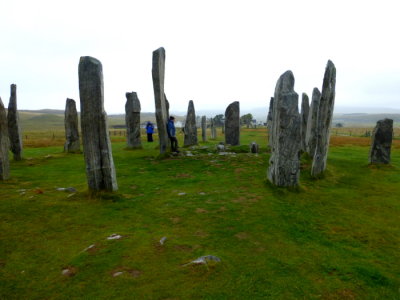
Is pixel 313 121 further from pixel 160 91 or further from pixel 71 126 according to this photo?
pixel 71 126

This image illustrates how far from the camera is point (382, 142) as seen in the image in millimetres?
15430

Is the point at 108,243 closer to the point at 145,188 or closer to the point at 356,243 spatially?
the point at 145,188

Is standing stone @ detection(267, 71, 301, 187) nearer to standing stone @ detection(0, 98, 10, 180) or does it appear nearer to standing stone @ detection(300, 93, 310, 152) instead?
standing stone @ detection(300, 93, 310, 152)

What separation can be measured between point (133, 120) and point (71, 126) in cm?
447

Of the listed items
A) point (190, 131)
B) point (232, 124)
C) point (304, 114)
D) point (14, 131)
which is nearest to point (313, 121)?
point (304, 114)

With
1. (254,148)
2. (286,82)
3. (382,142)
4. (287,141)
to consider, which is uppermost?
(286,82)

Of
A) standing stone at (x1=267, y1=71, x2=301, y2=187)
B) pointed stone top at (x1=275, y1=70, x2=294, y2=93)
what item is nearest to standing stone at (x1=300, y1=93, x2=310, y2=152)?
pointed stone top at (x1=275, y1=70, x2=294, y2=93)

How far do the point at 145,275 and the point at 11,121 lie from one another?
53.2 feet

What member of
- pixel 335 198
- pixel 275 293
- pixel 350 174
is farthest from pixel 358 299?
pixel 350 174

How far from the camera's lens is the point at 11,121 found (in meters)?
17.1

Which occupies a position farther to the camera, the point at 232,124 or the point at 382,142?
the point at 232,124

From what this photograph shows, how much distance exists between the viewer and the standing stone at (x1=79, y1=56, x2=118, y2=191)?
9.01 meters

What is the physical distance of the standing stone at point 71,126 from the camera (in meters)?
19.7

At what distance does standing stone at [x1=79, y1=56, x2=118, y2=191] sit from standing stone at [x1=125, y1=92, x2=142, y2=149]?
43.6ft
